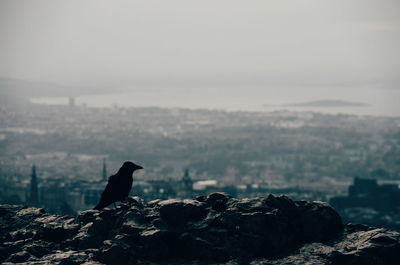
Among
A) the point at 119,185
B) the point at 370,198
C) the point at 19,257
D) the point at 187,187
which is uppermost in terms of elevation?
the point at 119,185

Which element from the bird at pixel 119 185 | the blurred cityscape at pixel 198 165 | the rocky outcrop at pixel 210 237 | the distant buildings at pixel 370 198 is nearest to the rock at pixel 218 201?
the rocky outcrop at pixel 210 237

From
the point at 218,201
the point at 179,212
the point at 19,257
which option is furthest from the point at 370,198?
the point at 19,257

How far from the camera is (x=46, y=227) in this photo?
2136 cm

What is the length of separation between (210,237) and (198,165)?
13227 centimetres

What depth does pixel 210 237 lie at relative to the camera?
67.3 ft

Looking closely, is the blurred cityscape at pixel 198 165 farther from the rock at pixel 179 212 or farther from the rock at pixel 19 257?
the rock at pixel 19 257

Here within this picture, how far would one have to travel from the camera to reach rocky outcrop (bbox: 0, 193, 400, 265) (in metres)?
20.0

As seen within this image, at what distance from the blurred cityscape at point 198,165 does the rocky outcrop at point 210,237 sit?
175 ft

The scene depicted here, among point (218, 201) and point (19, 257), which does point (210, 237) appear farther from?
point (19, 257)

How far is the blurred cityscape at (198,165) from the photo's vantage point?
92938 mm

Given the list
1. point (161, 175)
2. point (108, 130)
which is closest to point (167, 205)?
point (161, 175)

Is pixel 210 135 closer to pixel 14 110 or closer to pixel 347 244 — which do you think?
pixel 14 110

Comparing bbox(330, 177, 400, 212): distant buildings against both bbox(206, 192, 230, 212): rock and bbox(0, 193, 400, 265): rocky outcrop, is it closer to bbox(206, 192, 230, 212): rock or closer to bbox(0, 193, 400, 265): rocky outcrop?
bbox(206, 192, 230, 212): rock

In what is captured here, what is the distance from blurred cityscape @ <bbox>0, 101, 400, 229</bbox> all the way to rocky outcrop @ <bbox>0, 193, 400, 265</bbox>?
175ft
